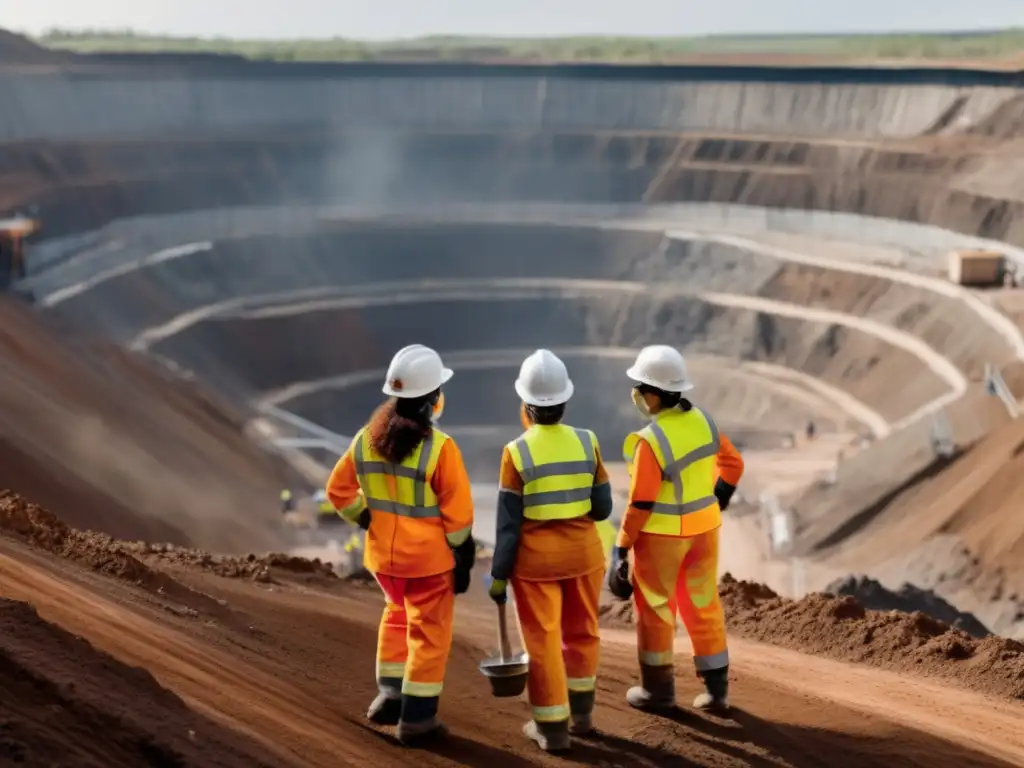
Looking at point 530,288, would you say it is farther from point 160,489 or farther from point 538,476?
point 538,476

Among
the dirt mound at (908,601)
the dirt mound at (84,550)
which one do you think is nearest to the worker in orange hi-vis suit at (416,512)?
the dirt mound at (84,550)

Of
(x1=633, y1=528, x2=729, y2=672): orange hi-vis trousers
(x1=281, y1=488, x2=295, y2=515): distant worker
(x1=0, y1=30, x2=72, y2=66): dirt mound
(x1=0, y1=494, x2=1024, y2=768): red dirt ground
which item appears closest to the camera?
(x1=0, y1=494, x2=1024, y2=768): red dirt ground

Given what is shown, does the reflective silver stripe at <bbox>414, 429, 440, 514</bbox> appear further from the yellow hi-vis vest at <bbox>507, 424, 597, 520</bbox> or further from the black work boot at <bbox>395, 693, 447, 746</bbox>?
the black work boot at <bbox>395, 693, 447, 746</bbox>

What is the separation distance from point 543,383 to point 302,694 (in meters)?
2.30

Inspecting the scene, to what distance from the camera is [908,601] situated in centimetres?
1728

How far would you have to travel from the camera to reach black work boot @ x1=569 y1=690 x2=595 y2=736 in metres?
7.07

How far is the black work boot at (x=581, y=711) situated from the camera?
23.2ft

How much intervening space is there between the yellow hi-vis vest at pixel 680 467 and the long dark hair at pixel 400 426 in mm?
1248

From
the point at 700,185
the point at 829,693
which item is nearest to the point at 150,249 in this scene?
the point at 700,185

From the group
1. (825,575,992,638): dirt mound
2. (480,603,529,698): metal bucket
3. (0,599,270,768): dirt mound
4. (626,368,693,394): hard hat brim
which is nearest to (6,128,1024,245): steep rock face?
(825,575,992,638): dirt mound

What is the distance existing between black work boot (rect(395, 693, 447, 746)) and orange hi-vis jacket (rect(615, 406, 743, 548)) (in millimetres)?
1415

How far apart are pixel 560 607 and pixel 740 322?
40705mm

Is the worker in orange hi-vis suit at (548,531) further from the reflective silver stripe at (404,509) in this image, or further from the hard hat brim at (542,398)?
the reflective silver stripe at (404,509)

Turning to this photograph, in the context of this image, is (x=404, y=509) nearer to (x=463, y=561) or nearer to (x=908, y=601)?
(x=463, y=561)
